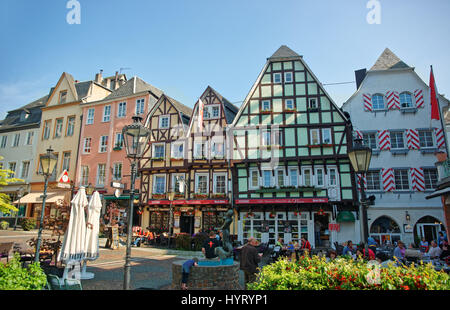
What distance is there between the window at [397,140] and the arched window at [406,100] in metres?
2.05

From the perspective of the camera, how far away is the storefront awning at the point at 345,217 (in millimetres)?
19062

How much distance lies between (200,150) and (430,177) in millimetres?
16116

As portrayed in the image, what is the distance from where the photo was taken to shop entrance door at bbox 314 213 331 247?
20172 millimetres

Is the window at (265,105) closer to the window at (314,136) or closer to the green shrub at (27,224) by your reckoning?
the window at (314,136)

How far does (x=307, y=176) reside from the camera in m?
20.9

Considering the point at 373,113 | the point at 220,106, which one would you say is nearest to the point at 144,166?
the point at 220,106

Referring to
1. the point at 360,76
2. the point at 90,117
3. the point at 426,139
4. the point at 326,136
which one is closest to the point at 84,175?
the point at 90,117

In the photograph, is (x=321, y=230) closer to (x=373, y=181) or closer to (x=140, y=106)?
(x=373, y=181)

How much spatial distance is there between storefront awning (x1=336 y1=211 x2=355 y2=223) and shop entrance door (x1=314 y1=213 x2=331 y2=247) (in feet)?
3.52

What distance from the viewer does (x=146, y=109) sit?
88.0ft

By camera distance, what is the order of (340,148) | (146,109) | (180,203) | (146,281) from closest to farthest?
(146,281) → (340,148) → (180,203) → (146,109)
